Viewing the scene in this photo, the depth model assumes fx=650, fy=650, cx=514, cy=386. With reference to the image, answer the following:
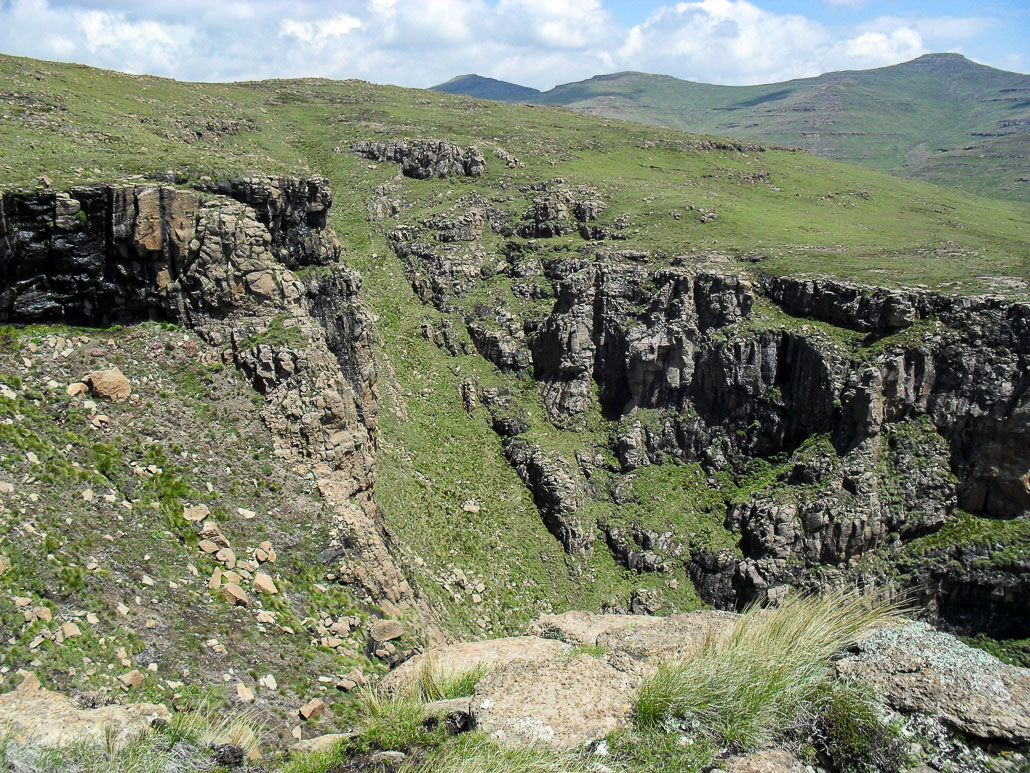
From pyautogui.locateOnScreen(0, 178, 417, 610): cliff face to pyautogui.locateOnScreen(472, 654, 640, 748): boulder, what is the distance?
35.7ft

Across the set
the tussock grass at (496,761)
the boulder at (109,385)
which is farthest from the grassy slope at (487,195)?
the tussock grass at (496,761)

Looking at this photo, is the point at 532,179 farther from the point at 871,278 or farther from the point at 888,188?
the point at 888,188

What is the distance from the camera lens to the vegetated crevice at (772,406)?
3316 centimetres

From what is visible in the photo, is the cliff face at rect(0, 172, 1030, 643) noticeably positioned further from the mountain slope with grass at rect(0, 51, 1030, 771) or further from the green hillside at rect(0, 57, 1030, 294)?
the green hillside at rect(0, 57, 1030, 294)

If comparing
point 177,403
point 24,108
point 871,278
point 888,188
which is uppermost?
point 888,188

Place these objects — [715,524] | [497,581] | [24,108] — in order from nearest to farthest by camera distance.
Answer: [497,581] < [24,108] < [715,524]

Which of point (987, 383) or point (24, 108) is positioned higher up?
point (24, 108)

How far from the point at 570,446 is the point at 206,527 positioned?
1038 inches

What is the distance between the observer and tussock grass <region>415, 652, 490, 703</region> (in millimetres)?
11172

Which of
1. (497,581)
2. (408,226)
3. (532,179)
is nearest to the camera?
(497,581)

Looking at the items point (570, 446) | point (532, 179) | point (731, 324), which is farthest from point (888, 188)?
point (570, 446)

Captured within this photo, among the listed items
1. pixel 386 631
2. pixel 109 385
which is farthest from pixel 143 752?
pixel 109 385

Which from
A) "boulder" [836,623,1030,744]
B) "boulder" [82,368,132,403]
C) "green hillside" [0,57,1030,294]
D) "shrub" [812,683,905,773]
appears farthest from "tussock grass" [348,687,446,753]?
"green hillside" [0,57,1030,294]

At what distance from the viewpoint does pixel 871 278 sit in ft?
125
